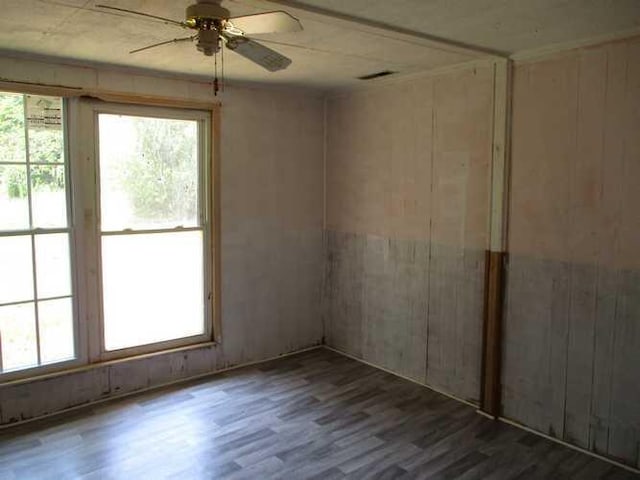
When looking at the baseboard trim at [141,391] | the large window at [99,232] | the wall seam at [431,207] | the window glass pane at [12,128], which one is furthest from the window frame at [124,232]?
the wall seam at [431,207]

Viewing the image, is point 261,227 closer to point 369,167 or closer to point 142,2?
point 369,167

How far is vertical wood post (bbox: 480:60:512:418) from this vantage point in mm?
3463

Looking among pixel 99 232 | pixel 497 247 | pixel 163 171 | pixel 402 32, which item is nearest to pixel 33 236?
pixel 99 232

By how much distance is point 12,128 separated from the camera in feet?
11.4

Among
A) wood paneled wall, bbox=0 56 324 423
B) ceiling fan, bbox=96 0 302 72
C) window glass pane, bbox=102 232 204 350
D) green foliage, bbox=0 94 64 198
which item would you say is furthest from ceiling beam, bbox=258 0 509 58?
window glass pane, bbox=102 232 204 350

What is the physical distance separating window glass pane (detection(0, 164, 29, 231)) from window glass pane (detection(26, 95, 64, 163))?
0.14m

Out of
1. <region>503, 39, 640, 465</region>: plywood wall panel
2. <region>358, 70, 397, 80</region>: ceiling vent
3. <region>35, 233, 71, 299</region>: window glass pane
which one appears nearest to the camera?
<region>503, 39, 640, 465</region>: plywood wall panel

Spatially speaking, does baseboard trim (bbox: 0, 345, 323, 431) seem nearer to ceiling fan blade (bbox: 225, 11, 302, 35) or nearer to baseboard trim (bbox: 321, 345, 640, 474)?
baseboard trim (bbox: 321, 345, 640, 474)

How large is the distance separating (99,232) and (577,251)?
3.33 meters

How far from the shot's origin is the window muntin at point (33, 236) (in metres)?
3.50

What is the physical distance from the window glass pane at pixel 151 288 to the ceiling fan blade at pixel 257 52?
2.21 m

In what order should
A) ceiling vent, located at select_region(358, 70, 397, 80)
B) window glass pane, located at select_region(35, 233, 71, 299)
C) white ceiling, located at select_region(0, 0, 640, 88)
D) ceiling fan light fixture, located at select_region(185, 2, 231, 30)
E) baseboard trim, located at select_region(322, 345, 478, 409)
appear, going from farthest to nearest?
ceiling vent, located at select_region(358, 70, 397, 80) < baseboard trim, located at select_region(322, 345, 478, 409) < window glass pane, located at select_region(35, 233, 71, 299) < white ceiling, located at select_region(0, 0, 640, 88) < ceiling fan light fixture, located at select_region(185, 2, 231, 30)

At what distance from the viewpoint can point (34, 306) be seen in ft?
12.0

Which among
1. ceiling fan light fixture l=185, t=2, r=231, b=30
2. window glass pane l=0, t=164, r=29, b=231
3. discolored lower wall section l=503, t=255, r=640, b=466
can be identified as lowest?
discolored lower wall section l=503, t=255, r=640, b=466
